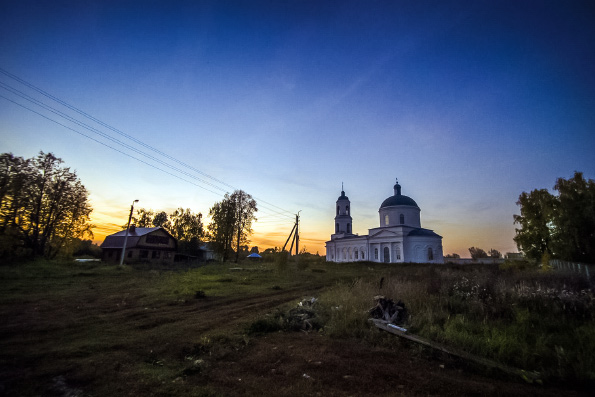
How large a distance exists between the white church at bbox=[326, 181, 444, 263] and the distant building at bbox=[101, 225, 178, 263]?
113ft

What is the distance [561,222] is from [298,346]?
31.1 metres

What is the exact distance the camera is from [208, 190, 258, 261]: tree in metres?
39.2

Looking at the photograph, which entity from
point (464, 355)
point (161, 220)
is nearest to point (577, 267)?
point (464, 355)

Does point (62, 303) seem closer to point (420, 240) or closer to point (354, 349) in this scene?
point (354, 349)

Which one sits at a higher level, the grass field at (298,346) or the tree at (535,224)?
the tree at (535,224)

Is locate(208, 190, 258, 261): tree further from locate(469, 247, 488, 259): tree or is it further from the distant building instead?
locate(469, 247, 488, 259): tree

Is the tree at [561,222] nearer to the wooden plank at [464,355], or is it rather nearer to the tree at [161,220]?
the wooden plank at [464,355]

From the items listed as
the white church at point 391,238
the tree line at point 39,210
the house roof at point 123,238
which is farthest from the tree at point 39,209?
the white church at point 391,238

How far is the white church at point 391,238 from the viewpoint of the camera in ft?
149

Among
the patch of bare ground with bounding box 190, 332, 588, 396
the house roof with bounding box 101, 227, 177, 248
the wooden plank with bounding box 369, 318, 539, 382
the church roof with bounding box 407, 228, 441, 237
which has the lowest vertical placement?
the patch of bare ground with bounding box 190, 332, 588, 396

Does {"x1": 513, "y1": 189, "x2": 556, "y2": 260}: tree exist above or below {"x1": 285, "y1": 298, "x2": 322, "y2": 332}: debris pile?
above

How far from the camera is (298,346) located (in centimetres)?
622

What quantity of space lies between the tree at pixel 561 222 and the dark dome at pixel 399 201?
64.1 ft

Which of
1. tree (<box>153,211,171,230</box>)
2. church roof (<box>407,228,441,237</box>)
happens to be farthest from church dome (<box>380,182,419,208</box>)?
tree (<box>153,211,171,230</box>)
